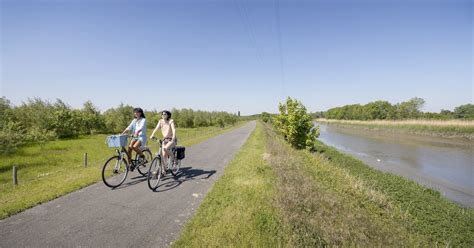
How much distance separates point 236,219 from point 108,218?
8.44ft

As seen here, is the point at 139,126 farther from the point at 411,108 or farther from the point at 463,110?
the point at 463,110

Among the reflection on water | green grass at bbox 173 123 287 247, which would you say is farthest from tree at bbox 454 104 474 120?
green grass at bbox 173 123 287 247

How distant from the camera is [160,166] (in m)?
6.67

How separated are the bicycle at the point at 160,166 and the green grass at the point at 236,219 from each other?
1.66m

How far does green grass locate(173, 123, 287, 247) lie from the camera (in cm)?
378

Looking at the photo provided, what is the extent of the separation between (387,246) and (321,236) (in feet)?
4.25

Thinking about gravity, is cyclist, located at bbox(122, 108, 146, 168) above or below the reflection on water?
above

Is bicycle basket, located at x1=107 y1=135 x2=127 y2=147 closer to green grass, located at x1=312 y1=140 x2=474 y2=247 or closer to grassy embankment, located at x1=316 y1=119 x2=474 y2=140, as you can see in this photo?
green grass, located at x1=312 y1=140 x2=474 y2=247

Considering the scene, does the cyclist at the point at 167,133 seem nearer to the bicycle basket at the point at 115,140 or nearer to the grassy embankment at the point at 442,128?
the bicycle basket at the point at 115,140

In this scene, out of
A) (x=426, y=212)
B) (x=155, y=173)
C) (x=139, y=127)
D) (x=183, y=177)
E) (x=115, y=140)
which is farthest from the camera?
(x=183, y=177)

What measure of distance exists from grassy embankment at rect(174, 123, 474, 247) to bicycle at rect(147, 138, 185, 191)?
1.67 metres

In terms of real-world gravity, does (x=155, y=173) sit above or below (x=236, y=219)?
above

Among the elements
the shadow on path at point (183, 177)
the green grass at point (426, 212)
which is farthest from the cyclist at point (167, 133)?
the green grass at point (426, 212)

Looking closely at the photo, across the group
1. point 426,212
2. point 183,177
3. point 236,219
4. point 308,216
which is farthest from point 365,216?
point 183,177
